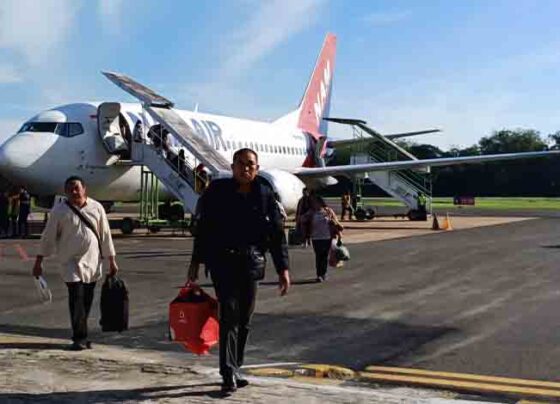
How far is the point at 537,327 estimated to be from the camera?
865 centimetres

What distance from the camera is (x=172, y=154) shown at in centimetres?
2300

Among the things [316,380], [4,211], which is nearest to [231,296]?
[316,380]

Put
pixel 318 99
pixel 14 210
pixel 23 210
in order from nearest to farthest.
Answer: pixel 23 210 < pixel 14 210 < pixel 318 99

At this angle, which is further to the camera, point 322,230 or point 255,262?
point 322,230

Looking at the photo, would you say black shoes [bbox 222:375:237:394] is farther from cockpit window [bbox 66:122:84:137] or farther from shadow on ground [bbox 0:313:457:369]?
cockpit window [bbox 66:122:84:137]

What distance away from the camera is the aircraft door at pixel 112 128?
22.8 meters

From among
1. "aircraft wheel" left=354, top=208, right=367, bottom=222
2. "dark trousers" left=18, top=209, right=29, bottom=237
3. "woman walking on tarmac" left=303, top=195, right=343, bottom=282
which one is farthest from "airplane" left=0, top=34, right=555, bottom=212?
"aircraft wheel" left=354, top=208, right=367, bottom=222

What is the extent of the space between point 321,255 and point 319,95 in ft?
94.5

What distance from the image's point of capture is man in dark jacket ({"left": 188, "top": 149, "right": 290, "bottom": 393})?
5824 mm

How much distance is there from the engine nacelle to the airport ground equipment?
13.2 metres

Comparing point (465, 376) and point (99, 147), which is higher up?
point (99, 147)

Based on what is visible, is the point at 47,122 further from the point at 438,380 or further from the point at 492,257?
the point at 438,380

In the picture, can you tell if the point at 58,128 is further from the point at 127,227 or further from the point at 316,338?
the point at 316,338

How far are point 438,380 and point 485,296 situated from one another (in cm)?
523
